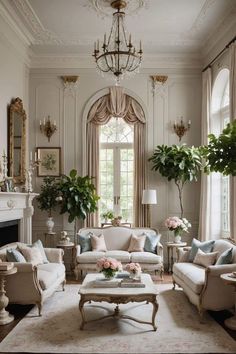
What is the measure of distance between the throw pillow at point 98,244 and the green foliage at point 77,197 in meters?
0.61

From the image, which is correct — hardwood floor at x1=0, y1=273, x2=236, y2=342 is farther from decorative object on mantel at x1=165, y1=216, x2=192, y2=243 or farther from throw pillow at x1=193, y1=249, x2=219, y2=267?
decorative object on mantel at x1=165, y1=216, x2=192, y2=243

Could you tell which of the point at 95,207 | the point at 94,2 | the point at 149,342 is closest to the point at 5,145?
the point at 95,207

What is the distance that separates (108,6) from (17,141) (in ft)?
9.70

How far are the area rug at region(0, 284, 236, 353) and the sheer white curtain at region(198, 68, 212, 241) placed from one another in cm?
247

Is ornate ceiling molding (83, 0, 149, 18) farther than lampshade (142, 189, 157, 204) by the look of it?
No

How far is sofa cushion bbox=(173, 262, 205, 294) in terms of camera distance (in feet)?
17.1

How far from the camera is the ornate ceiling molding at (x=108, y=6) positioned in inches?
248

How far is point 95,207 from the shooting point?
27.2 feet

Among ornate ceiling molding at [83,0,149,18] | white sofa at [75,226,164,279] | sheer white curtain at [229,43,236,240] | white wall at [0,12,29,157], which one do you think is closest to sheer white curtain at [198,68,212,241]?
white sofa at [75,226,164,279]

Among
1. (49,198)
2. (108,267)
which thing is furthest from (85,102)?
(108,267)

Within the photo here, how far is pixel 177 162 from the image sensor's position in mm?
8062

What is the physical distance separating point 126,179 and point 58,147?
62.7 inches

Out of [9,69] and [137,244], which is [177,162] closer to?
[137,244]

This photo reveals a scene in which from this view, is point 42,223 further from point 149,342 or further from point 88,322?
point 149,342
